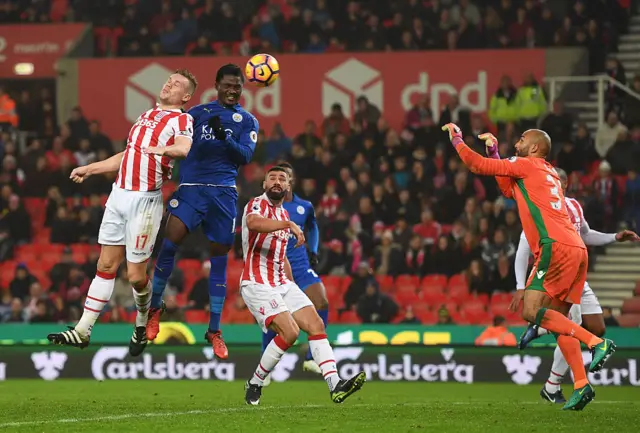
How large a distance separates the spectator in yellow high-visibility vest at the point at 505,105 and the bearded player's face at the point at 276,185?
33.9 feet

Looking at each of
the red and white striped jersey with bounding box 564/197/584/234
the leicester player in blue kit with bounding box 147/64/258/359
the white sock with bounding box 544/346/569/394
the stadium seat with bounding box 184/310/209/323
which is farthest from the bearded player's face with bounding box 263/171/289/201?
the stadium seat with bounding box 184/310/209/323

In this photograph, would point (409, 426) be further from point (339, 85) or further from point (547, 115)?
point (339, 85)

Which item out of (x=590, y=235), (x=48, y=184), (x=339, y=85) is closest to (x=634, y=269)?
(x=339, y=85)

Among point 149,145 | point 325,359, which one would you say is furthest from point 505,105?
point 149,145

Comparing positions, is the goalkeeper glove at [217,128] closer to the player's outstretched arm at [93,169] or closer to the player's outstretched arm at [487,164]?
→ the player's outstretched arm at [93,169]

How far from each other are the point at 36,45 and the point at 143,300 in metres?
14.1

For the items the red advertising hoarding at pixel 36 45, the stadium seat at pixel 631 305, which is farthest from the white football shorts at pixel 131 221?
the red advertising hoarding at pixel 36 45

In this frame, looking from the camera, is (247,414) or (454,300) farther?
(454,300)

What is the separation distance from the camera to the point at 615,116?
2233cm

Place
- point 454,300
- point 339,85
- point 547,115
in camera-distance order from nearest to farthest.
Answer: point 454,300, point 547,115, point 339,85

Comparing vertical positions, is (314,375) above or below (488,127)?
below

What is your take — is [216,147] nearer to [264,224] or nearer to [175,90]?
[175,90]

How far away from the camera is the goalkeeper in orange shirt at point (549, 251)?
11516 mm

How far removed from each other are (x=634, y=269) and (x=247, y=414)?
11439 mm
